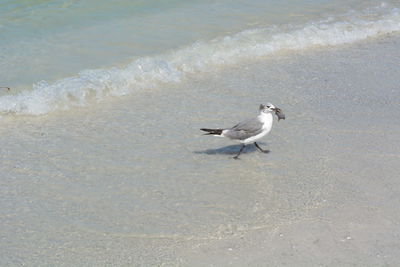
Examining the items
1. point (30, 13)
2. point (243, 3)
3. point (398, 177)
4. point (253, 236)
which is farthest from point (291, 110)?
point (30, 13)

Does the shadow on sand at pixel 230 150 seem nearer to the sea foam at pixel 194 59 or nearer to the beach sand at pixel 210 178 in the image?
the beach sand at pixel 210 178

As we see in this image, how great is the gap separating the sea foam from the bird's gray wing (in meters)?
1.95

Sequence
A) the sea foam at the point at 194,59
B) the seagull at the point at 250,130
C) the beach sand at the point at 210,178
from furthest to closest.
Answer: the sea foam at the point at 194,59 → the seagull at the point at 250,130 → the beach sand at the point at 210,178

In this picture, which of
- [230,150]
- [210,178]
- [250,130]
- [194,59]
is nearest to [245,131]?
[250,130]

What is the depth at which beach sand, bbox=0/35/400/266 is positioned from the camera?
443cm

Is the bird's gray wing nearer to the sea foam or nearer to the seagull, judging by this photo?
the seagull

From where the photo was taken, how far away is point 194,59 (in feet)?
26.9

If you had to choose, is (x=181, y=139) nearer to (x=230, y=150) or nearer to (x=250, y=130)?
(x=230, y=150)

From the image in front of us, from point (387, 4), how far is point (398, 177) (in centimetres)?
613

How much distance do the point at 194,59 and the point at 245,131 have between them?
2651 mm

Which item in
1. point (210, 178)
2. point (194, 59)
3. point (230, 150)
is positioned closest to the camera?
point (210, 178)

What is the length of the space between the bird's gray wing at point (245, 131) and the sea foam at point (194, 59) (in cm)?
195

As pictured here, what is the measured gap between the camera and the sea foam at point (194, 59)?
23.2ft

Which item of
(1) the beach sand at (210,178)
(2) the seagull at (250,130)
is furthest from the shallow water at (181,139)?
(2) the seagull at (250,130)
